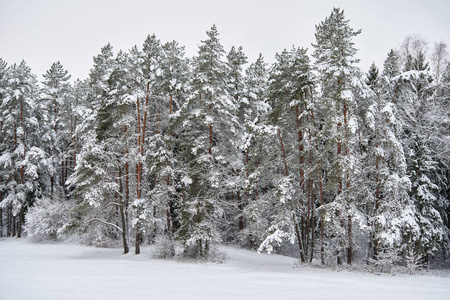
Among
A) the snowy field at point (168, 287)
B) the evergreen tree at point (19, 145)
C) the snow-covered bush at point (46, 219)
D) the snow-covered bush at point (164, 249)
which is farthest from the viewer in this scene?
the evergreen tree at point (19, 145)

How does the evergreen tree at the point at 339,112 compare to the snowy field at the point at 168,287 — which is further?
the evergreen tree at the point at 339,112

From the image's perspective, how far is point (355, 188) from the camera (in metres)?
17.8

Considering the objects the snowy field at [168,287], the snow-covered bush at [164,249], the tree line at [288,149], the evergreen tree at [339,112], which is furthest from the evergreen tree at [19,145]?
the evergreen tree at [339,112]

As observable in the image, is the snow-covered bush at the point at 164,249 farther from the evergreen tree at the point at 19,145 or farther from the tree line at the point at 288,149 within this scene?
the evergreen tree at the point at 19,145

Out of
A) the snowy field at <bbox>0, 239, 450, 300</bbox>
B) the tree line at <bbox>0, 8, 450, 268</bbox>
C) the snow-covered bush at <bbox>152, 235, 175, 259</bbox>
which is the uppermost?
the tree line at <bbox>0, 8, 450, 268</bbox>

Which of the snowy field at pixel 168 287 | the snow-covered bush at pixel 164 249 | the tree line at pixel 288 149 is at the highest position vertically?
the tree line at pixel 288 149

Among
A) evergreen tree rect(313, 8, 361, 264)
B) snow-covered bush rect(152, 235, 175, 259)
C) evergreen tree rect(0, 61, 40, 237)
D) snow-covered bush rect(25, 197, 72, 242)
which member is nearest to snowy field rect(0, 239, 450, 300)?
evergreen tree rect(313, 8, 361, 264)

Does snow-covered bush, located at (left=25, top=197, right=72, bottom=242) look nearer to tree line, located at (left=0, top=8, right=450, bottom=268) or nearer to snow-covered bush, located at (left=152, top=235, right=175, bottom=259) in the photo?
tree line, located at (left=0, top=8, right=450, bottom=268)

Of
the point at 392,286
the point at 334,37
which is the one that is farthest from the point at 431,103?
the point at 392,286

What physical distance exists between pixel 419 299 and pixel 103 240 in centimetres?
2362

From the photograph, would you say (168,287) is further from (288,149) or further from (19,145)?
(19,145)

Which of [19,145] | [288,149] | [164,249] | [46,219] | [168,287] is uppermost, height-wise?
[19,145]

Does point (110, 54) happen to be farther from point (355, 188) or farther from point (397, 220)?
point (397, 220)

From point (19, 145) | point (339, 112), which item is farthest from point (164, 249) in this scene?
point (19, 145)
